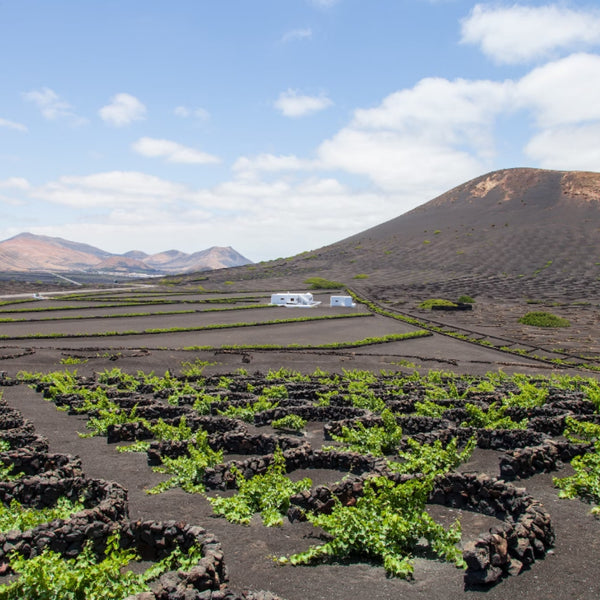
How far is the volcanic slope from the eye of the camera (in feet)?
376

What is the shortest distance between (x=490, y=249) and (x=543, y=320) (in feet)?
253

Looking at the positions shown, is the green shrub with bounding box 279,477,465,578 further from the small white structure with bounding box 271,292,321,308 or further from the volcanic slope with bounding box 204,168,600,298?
the volcanic slope with bounding box 204,168,600,298

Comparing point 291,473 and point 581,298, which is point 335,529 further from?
point 581,298

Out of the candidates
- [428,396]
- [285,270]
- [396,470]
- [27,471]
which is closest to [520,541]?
[396,470]

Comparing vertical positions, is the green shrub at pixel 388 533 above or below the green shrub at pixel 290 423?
above

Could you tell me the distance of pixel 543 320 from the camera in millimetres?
70000

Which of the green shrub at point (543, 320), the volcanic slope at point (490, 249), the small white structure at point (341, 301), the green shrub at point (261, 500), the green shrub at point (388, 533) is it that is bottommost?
the green shrub at point (543, 320)

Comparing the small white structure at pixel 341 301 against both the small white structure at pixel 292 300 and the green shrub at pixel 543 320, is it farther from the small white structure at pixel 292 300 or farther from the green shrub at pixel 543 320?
the green shrub at pixel 543 320

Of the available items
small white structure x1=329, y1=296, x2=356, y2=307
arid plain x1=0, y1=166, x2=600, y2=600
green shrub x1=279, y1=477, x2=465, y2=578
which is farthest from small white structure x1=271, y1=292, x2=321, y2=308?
green shrub x1=279, y1=477, x2=465, y2=578

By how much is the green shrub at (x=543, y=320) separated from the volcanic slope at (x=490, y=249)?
98.0ft

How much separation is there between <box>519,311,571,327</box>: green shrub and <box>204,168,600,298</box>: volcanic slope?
98.0ft

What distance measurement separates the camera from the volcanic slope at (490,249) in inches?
4508

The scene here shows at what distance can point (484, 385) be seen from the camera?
30078 mm

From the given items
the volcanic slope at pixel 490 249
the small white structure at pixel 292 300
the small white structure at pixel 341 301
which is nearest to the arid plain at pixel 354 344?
the volcanic slope at pixel 490 249
